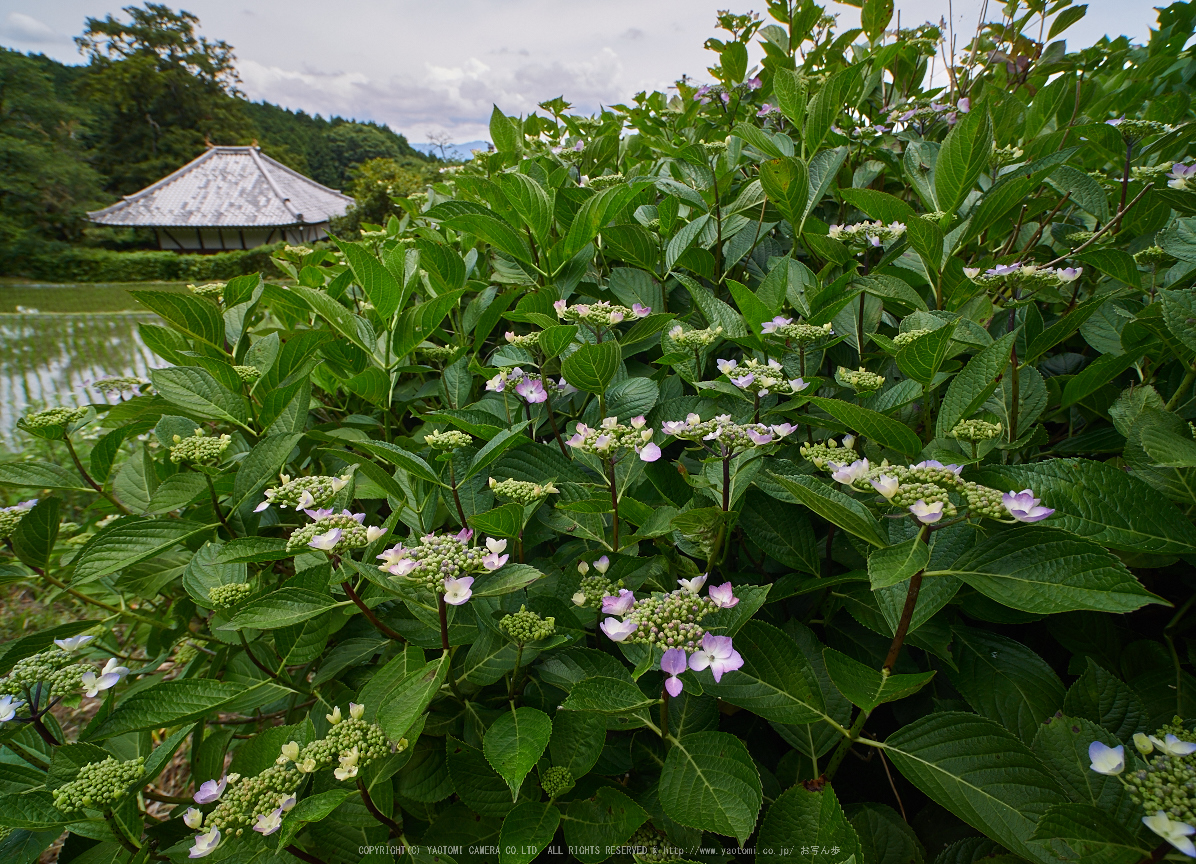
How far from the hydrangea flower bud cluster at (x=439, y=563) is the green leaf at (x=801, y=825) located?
585 mm

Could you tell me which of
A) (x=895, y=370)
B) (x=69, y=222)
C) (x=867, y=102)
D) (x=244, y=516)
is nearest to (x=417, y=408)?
(x=244, y=516)

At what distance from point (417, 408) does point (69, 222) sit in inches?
1949

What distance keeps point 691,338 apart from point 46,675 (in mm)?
1423

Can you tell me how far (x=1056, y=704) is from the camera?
3.12 ft

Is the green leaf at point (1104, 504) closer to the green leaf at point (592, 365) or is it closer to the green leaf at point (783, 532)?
the green leaf at point (783, 532)

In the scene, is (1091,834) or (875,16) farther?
(875,16)

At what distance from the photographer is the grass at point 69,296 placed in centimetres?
2525

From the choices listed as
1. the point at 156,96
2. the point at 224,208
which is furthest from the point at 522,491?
the point at 156,96

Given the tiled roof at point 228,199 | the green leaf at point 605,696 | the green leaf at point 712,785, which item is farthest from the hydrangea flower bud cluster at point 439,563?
the tiled roof at point 228,199

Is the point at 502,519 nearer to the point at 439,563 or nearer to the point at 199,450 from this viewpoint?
the point at 439,563

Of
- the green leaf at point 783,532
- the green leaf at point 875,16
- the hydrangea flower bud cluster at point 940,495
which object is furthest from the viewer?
the green leaf at point 875,16

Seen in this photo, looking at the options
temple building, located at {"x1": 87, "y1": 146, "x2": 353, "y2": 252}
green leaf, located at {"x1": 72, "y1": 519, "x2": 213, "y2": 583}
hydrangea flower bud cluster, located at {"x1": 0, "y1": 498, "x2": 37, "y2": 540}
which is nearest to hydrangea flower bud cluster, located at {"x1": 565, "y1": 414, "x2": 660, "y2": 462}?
green leaf, located at {"x1": 72, "y1": 519, "x2": 213, "y2": 583}

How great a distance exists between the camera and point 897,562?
29.9 inches

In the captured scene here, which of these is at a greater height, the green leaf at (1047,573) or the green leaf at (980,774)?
the green leaf at (1047,573)
